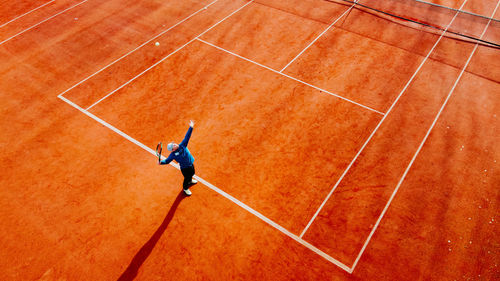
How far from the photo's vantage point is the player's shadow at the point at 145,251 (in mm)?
6945

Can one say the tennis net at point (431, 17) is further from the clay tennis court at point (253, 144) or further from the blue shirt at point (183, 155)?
the blue shirt at point (183, 155)

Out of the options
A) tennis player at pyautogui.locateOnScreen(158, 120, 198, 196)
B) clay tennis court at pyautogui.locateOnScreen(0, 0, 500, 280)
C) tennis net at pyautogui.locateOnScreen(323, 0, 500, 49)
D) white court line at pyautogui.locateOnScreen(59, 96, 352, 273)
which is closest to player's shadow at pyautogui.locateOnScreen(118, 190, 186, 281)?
clay tennis court at pyautogui.locateOnScreen(0, 0, 500, 280)

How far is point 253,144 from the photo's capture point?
9586 mm

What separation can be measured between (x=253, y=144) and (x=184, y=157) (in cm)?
292

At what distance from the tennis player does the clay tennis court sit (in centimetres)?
54

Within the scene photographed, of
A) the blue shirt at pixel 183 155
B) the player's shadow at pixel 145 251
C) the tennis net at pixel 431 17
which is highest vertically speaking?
the blue shirt at pixel 183 155

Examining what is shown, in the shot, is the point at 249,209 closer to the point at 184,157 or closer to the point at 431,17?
the point at 184,157

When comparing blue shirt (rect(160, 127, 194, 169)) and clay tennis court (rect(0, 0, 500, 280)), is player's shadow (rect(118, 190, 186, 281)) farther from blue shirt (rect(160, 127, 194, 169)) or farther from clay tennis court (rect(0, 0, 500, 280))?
blue shirt (rect(160, 127, 194, 169))

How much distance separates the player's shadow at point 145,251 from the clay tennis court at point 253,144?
3 cm

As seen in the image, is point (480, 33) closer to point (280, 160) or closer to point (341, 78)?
point (341, 78)

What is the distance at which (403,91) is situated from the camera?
37.2ft

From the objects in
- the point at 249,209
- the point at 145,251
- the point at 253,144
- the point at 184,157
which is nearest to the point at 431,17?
the point at 253,144

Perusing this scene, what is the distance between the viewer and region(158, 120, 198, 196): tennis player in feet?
23.3

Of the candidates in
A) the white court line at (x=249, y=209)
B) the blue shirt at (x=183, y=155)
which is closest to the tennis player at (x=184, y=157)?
the blue shirt at (x=183, y=155)
